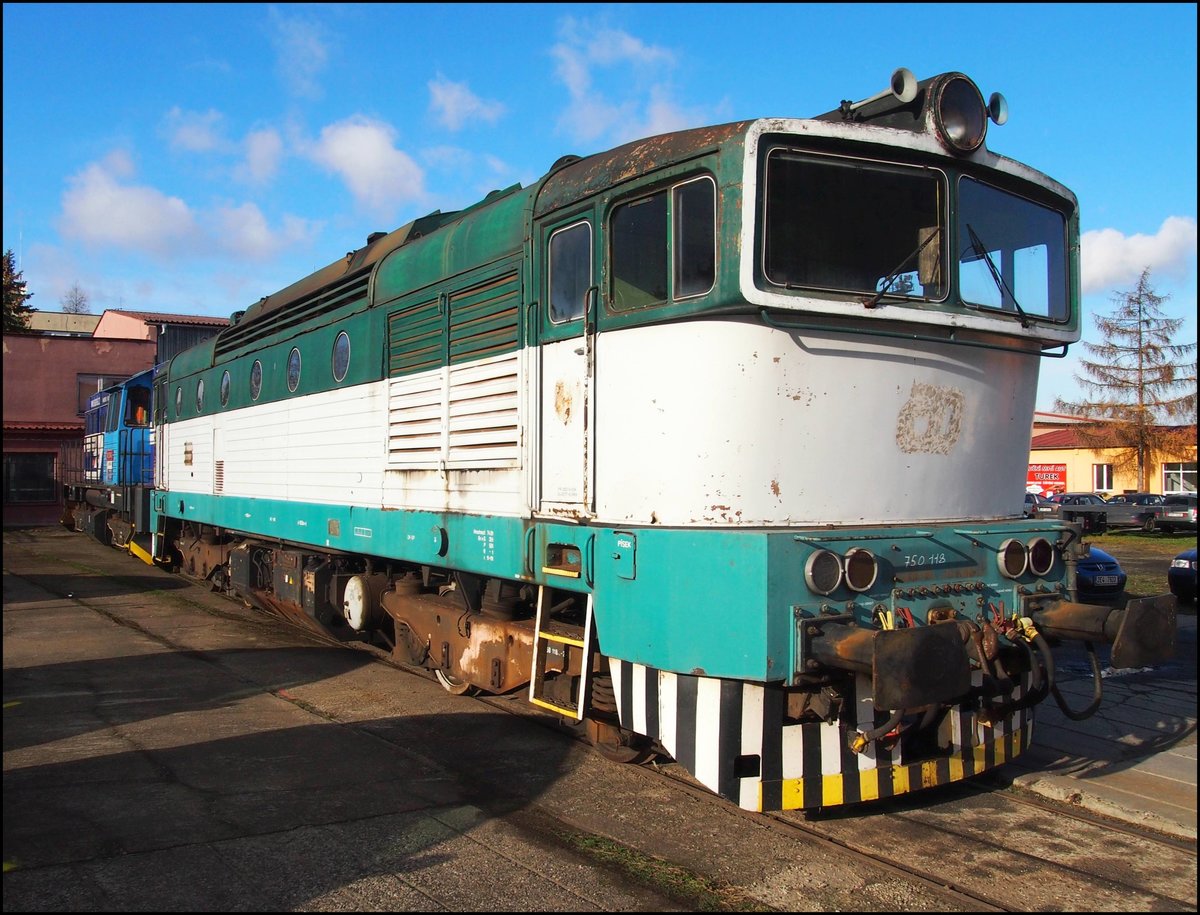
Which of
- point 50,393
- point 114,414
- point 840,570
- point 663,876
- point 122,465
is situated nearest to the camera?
point 663,876

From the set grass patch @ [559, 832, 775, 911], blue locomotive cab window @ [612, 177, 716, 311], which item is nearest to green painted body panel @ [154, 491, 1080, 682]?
grass patch @ [559, 832, 775, 911]

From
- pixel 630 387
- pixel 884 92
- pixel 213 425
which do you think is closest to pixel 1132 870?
pixel 630 387

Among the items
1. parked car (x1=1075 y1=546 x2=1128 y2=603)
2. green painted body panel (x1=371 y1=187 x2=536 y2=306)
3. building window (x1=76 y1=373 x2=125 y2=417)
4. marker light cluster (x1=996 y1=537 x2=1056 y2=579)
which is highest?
building window (x1=76 y1=373 x2=125 y2=417)

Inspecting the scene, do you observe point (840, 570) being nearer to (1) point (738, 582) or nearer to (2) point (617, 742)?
(1) point (738, 582)

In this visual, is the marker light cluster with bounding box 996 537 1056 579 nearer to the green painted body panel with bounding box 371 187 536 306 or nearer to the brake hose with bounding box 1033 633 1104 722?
the brake hose with bounding box 1033 633 1104 722

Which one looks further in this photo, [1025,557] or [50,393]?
[50,393]

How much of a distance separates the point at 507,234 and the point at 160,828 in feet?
12.8

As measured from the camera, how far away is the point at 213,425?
41.3ft

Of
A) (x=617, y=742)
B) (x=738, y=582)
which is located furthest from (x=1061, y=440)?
(x=738, y=582)

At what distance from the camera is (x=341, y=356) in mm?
8609

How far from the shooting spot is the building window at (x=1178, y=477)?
36938 mm

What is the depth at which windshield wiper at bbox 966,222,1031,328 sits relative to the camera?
5340 mm

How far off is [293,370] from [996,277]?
22.3ft

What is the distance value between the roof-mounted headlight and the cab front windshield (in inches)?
7.5
